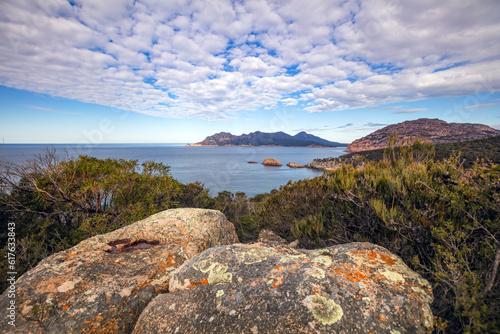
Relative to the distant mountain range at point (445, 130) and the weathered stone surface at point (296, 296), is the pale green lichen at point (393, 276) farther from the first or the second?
the distant mountain range at point (445, 130)

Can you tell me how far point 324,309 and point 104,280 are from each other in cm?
328

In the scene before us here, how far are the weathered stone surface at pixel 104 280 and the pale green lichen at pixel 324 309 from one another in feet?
7.49

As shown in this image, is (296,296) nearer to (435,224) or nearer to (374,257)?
(374,257)

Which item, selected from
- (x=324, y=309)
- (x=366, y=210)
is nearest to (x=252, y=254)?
(x=324, y=309)

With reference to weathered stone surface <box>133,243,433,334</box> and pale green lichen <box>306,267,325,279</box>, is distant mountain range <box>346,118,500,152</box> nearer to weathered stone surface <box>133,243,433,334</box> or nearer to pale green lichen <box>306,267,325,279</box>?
weathered stone surface <box>133,243,433,334</box>

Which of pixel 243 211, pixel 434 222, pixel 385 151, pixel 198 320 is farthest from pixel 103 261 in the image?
pixel 243 211

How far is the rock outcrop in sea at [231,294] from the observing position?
2383 mm

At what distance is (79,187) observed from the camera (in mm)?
7742

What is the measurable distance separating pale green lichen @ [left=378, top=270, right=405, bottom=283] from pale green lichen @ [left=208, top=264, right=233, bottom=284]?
2086 mm

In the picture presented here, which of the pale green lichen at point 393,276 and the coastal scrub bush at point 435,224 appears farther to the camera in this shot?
the pale green lichen at point 393,276

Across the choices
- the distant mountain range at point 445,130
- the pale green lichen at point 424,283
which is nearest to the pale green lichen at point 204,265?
the pale green lichen at point 424,283

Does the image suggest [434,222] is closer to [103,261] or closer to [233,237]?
[233,237]

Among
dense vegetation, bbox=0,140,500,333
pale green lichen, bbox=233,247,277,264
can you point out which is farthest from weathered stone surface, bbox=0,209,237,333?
dense vegetation, bbox=0,140,500,333

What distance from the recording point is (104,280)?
3.40 metres
